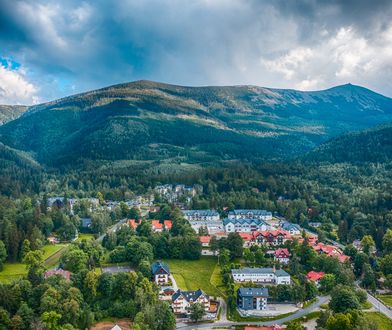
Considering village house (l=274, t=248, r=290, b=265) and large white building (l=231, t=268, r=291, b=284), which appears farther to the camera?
village house (l=274, t=248, r=290, b=265)

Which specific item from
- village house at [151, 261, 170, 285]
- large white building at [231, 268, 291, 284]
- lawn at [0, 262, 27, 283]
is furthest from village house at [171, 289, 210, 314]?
lawn at [0, 262, 27, 283]

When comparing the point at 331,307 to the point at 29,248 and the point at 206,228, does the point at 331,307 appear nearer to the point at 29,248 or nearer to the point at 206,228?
the point at 206,228

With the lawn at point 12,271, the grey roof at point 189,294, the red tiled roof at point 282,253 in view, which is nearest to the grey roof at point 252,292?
the grey roof at point 189,294

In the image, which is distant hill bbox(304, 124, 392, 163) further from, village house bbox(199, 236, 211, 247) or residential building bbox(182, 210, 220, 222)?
village house bbox(199, 236, 211, 247)

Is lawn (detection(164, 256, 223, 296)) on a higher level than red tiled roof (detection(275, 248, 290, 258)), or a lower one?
lower

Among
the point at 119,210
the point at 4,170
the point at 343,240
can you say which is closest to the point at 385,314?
the point at 343,240

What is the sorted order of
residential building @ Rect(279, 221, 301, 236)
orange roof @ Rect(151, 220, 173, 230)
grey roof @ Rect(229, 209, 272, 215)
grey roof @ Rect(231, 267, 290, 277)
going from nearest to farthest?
grey roof @ Rect(231, 267, 290, 277)
orange roof @ Rect(151, 220, 173, 230)
residential building @ Rect(279, 221, 301, 236)
grey roof @ Rect(229, 209, 272, 215)

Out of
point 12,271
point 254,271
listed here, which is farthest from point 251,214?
point 12,271
